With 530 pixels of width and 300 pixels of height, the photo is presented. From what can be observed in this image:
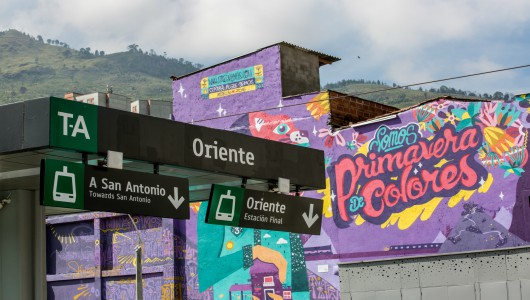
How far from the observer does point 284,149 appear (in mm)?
14930

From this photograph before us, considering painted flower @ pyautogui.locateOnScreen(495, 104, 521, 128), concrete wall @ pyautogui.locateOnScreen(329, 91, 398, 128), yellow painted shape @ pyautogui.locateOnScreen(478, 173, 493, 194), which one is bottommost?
yellow painted shape @ pyautogui.locateOnScreen(478, 173, 493, 194)

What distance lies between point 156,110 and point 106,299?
15.5 meters

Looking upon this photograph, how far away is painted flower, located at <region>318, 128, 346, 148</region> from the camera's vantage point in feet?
88.9

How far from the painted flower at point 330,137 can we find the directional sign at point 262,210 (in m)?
12.0

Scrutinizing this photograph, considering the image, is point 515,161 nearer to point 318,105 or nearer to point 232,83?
point 318,105

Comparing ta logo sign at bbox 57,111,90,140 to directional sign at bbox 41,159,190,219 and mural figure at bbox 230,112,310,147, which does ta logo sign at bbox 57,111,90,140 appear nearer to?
directional sign at bbox 41,159,190,219

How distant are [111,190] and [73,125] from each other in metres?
1.00

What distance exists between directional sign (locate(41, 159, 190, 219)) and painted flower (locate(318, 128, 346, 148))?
1497cm

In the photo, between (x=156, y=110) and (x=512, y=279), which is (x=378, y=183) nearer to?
(x=512, y=279)

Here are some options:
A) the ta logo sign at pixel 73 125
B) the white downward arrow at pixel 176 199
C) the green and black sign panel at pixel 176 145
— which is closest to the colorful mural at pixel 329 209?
the green and black sign panel at pixel 176 145

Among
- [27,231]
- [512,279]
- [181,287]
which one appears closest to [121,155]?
[27,231]

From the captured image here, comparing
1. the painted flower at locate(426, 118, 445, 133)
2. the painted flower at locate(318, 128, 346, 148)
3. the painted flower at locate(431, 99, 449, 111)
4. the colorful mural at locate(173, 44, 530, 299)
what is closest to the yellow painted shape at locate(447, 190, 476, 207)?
the colorful mural at locate(173, 44, 530, 299)

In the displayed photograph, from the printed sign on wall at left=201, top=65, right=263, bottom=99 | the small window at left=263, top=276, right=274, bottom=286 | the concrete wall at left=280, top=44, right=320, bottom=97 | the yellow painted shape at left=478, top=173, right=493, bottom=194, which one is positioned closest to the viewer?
the yellow painted shape at left=478, top=173, right=493, bottom=194

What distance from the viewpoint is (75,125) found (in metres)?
11.0
